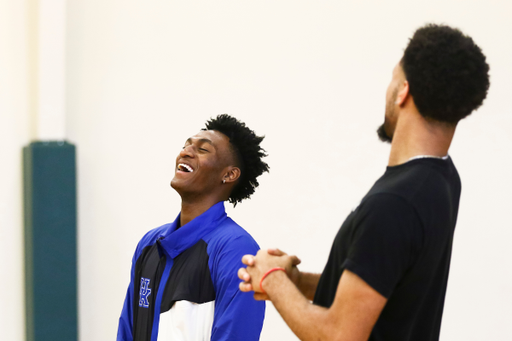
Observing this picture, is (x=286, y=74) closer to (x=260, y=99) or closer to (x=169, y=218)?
(x=260, y=99)

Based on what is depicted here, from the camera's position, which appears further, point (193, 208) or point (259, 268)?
point (193, 208)

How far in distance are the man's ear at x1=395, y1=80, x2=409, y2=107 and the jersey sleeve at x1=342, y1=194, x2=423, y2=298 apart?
253 mm

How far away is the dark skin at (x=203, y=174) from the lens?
7.12 feet

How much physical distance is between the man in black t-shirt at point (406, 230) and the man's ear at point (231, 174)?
96 cm

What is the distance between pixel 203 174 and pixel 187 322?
1.99 feet

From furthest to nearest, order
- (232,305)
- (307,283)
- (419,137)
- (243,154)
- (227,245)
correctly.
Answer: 1. (243,154)
2. (227,245)
3. (232,305)
4. (307,283)
5. (419,137)

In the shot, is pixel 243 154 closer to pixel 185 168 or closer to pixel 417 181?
pixel 185 168

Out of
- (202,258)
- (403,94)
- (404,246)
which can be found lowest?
(202,258)

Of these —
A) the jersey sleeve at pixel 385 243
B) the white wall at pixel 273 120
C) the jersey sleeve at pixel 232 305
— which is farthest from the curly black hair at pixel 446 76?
the white wall at pixel 273 120

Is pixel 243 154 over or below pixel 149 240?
over

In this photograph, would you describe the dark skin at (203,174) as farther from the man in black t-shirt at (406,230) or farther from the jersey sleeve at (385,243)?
the jersey sleeve at (385,243)

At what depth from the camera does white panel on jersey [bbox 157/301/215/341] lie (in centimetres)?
187

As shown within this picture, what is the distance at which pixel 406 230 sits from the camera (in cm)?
108

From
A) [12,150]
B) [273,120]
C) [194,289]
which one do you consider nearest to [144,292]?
[194,289]
